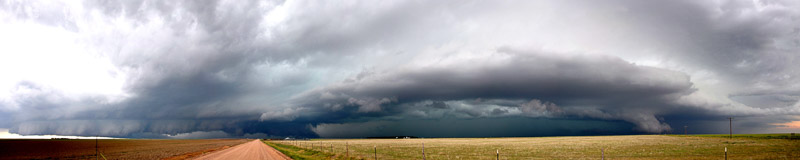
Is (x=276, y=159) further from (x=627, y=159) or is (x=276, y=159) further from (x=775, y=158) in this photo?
(x=775, y=158)

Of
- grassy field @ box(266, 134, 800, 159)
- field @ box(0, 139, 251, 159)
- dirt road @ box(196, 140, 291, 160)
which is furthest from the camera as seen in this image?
field @ box(0, 139, 251, 159)

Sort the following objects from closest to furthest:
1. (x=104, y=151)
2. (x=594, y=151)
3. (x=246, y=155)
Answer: (x=594, y=151)
(x=246, y=155)
(x=104, y=151)

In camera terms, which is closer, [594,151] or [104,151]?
[594,151]

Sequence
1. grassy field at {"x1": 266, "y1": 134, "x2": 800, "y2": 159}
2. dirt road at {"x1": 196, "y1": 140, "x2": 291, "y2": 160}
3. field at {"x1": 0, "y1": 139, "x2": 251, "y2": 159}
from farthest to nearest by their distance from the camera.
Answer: field at {"x1": 0, "y1": 139, "x2": 251, "y2": 159} < dirt road at {"x1": 196, "y1": 140, "x2": 291, "y2": 160} < grassy field at {"x1": 266, "y1": 134, "x2": 800, "y2": 159}

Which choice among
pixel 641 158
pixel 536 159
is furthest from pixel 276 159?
pixel 641 158

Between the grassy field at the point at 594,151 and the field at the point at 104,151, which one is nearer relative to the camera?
the grassy field at the point at 594,151

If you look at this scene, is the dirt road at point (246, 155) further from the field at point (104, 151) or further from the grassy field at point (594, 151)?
the field at point (104, 151)

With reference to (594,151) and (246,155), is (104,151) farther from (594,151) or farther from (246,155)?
(594,151)

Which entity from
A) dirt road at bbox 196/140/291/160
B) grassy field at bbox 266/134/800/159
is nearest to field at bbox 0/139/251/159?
dirt road at bbox 196/140/291/160

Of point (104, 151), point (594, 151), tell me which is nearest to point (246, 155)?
point (594, 151)

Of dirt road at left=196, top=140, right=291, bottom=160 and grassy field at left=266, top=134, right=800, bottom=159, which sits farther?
dirt road at left=196, top=140, right=291, bottom=160

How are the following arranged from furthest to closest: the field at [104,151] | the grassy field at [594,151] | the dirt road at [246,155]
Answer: the field at [104,151] → the dirt road at [246,155] → the grassy field at [594,151]

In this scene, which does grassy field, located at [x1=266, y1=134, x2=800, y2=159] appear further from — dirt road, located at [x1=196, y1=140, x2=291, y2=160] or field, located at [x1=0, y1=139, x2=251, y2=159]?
field, located at [x1=0, y1=139, x2=251, y2=159]

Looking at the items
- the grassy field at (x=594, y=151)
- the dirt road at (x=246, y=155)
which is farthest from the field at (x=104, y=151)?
the grassy field at (x=594, y=151)
